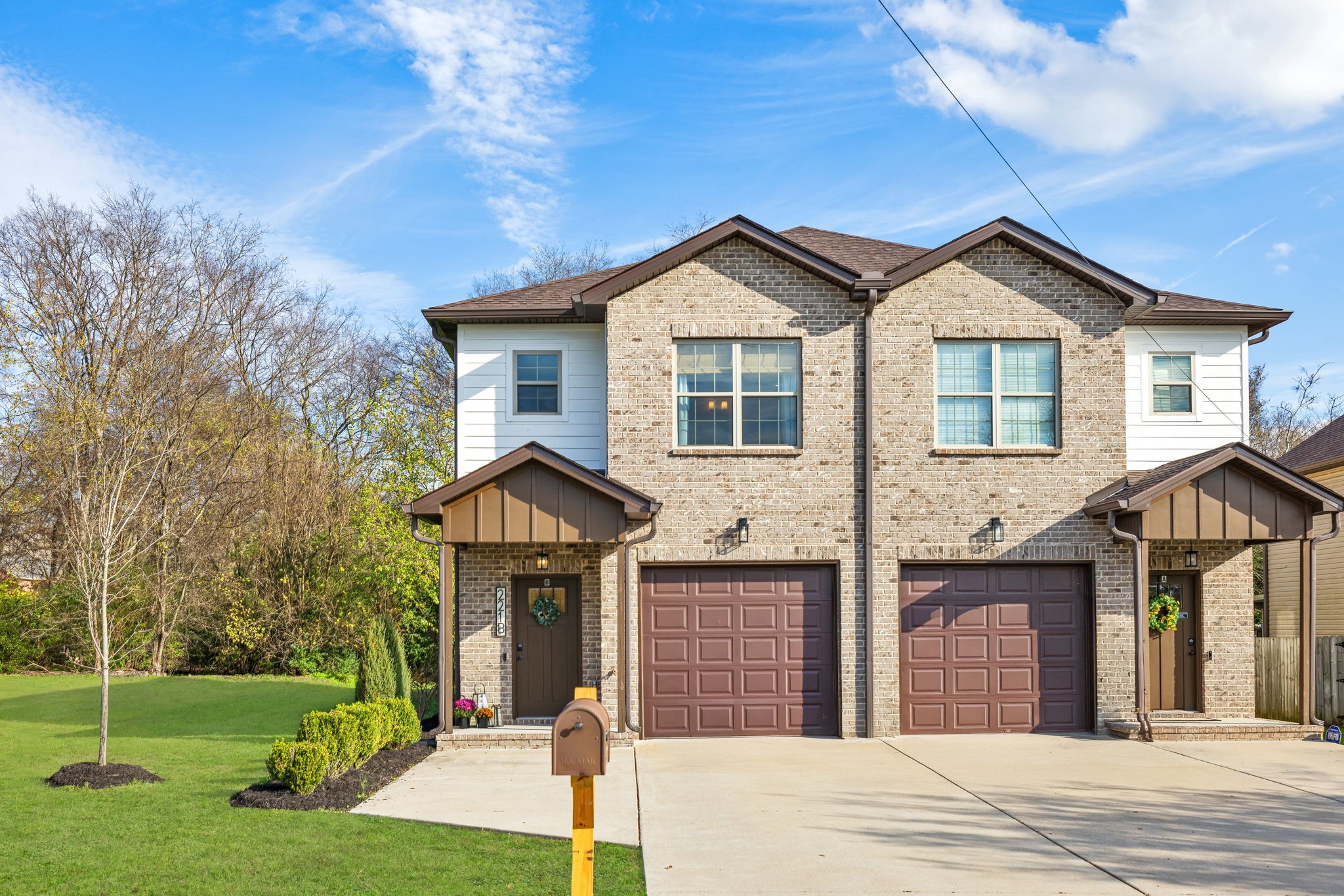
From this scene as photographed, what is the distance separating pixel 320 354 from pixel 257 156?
37.5 ft

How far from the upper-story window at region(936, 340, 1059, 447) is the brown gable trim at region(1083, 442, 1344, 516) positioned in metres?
1.55

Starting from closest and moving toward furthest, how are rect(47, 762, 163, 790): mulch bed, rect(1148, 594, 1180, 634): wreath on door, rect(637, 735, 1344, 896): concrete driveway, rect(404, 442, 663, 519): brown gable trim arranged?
rect(637, 735, 1344, 896): concrete driveway < rect(47, 762, 163, 790): mulch bed < rect(404, 442, 663, 519): brown gable trim < rect(1148, 594, 1180, 634): wreath on door

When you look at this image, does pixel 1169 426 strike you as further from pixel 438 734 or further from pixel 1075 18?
pixel 438 734

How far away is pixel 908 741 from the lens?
13.6 m

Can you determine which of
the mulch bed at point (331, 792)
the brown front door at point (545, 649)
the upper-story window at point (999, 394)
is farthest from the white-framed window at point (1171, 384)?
the mulch bed at point (331, 792)

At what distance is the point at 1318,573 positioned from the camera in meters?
19.5

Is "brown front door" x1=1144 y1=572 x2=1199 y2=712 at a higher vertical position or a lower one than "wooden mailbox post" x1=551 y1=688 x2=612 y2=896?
lower

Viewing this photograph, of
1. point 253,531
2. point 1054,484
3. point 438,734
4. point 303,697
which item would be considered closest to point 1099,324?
point 1054,484

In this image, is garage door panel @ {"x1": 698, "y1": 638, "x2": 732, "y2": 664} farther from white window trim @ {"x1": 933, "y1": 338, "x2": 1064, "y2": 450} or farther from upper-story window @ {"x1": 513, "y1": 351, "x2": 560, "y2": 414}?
white window trim @ {"x1": 933, "y1": 338, "x2": 1064, "y2": 450}

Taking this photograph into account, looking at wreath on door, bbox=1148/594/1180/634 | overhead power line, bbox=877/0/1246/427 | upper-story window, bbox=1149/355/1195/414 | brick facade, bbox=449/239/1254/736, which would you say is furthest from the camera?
upper-story window, bbox=1149/355/1195/414

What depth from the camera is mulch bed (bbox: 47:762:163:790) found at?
9953 millimetres

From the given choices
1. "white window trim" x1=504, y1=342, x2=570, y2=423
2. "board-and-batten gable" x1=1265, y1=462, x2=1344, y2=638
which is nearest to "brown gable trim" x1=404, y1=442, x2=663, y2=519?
"white window trim" x1=504, y1=342, x2=570, y2=423

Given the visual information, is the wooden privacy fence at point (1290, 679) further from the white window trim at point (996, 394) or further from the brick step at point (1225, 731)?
the white window trim at point (996, 394)

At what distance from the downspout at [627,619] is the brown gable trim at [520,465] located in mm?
510
